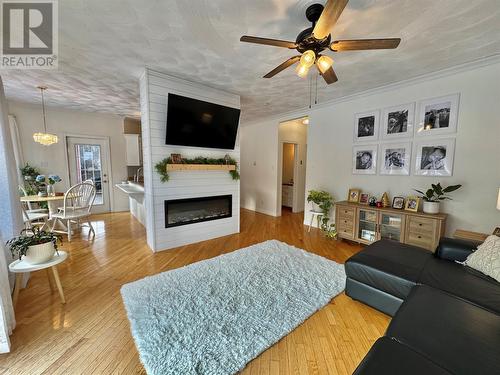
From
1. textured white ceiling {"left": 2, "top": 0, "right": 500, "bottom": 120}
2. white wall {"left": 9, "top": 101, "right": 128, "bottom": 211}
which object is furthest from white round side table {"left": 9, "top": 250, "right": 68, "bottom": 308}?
white wall {"left": 9, "top": 101, "right": 128, "bottom": 211}

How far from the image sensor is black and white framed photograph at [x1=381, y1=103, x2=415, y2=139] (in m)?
Result: 3.18

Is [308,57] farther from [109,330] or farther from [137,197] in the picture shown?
[137,197]

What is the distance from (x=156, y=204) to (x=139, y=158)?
344cm

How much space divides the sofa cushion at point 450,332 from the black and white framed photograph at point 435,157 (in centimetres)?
227

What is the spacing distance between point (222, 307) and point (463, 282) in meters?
1.96

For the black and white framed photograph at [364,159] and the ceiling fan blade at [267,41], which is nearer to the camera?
the ceiling fan blade at [267,41]

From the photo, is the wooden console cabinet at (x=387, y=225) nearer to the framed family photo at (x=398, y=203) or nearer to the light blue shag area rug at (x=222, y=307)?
the framed family photo at (x=398, y=203)

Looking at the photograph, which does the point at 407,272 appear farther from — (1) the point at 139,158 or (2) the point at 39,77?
(1) the point at 139,158

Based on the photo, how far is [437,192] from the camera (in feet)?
9.20

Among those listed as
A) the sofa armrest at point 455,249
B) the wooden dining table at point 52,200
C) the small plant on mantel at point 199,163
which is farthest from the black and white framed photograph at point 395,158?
the wooden dining table at point 52,200

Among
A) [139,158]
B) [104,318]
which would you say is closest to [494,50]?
[104,318]

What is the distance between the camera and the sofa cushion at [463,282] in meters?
1.39

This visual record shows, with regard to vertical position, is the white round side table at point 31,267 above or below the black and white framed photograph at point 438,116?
below

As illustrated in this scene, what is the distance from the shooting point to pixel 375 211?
3.28m
